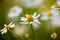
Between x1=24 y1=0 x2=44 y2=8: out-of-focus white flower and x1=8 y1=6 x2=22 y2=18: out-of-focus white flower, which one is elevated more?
x1=24 y1=0 x2=44 y2=8: out-of-focus white flower

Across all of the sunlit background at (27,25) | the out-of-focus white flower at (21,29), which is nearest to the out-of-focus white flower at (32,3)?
the sunlit background at (27,25)

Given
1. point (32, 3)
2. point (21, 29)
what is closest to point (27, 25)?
point (21, 29)

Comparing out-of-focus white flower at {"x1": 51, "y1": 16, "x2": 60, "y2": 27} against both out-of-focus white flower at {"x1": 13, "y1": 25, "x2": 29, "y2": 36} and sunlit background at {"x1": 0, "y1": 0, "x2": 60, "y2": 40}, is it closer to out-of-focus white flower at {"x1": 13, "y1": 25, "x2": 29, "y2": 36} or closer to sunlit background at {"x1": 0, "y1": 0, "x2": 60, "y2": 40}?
sunlit background at {"x1": 0, "y1": 0, "x2": 60, "y2": 40}

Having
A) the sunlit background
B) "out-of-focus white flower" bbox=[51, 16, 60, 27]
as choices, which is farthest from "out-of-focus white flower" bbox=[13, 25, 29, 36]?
"out-of-focus white flower" bbox=[51, 16, 60, 27]

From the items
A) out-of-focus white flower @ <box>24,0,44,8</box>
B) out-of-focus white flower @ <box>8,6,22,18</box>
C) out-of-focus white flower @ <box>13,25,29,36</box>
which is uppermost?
out-of-focus white flower @ <box>24,0,44,8</box>

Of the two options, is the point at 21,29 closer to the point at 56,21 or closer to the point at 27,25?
the point at 27,25

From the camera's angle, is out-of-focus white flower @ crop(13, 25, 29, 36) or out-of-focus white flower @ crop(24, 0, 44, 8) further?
out-of-focus white flower @ crop(24, 0, 44, 8)

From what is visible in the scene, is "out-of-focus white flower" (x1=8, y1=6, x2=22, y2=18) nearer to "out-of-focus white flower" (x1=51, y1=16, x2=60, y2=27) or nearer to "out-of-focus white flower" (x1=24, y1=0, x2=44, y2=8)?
"out-of-focus white flower" (x1=24, y1=0, x2=44, y2=8)

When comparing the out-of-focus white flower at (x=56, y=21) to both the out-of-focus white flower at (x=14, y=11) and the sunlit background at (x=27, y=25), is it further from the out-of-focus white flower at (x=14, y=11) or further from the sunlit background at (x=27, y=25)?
the out-of-focus white flower at (x=14, y=11)

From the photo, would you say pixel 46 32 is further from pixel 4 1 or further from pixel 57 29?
pixel 4 1
